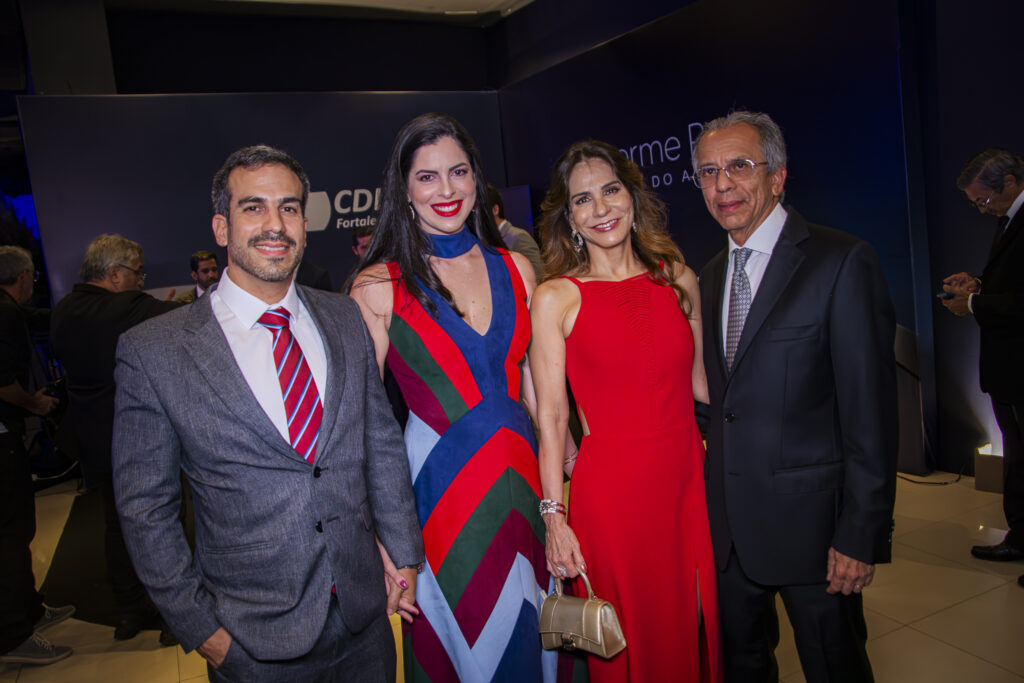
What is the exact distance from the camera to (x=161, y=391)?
153 cm

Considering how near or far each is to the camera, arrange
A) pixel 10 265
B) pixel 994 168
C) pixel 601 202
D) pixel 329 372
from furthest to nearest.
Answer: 1. pixel 10 265
2. pixel 994 168
3. pixel 601 202
4. pixel 329 372

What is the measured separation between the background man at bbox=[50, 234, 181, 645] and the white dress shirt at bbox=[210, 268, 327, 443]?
2.46 metres

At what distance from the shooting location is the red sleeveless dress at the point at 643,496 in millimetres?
2041

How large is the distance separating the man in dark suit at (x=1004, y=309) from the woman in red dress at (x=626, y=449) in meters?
2.24

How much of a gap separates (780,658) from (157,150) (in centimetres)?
681

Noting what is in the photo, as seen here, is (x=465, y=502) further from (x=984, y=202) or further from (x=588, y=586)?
(x=984, y=202)

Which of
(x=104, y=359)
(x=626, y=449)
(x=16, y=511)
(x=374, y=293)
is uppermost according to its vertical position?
(x=374, y=293)

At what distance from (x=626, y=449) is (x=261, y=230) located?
1.14 m

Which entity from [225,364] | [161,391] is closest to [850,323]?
[225,364]

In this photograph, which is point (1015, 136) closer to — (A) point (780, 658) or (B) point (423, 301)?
(A) point (780, 658)

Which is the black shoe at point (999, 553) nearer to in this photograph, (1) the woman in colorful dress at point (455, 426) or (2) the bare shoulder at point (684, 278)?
(2) the bare shoulder at point (684, 278)

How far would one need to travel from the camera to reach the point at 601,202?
2.13m

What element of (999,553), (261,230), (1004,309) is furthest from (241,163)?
(999,553)

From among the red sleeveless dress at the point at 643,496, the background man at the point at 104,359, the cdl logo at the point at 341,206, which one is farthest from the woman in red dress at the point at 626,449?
the cdl logo at the point at 341,206
